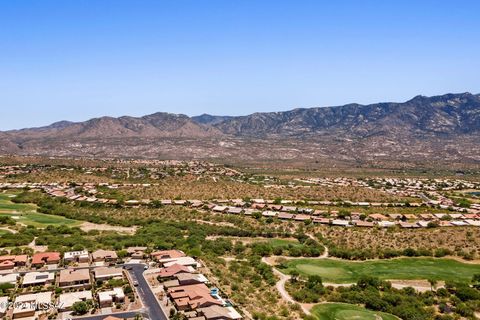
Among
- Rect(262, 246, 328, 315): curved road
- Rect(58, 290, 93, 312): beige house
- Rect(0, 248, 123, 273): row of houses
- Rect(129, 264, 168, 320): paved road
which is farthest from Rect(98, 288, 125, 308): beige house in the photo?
Rect(262, 246, 328, 315): curved road

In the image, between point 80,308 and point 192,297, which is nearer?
point 80,308

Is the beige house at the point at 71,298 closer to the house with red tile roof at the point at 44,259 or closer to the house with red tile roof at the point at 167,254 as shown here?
the house with red tile roof at the point at 44,259

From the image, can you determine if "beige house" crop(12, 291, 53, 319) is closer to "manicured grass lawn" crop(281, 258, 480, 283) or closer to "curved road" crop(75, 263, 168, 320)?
"curved road" crop(75, 263, 168, 320)

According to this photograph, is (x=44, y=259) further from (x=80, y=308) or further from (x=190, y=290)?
(x=190, y=290)

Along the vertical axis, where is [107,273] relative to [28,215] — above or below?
below

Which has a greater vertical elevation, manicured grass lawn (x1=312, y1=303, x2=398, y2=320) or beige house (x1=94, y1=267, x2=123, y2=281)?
beige house (x1=94, y1=267, x2=123, y2=281)

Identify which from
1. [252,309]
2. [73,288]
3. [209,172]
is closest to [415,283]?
[252,309]

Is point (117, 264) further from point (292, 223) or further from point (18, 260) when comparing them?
point (292, 223)

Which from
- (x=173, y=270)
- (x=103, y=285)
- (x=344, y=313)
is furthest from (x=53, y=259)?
(x=344, y=313)
